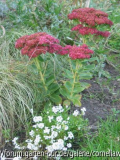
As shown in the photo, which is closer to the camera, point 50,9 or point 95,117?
point 95,117

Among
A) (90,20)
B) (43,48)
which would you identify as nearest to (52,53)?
(43,48)

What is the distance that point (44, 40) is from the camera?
2098 millimetres

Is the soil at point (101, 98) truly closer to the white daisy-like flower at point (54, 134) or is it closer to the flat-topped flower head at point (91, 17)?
the white daisy-like flower at point (54, 134)

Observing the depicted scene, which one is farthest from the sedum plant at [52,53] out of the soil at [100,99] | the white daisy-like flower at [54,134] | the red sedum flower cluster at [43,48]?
the white daisy-like flower at [54,134]

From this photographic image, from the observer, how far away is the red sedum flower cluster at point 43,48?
2.10m

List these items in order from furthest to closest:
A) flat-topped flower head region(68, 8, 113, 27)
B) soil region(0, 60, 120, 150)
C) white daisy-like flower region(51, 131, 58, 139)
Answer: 1. soil region(0, 60, 120, 150)
2. flat-topped flower head region(68, 8, 113, 27)
3. white daisy-like flower region(51, 131, 58, 139)

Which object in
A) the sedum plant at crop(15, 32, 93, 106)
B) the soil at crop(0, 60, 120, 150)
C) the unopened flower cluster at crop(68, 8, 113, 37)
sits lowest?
the soil at crop(0, 60, 120, 150)

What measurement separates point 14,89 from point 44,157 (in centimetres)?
74

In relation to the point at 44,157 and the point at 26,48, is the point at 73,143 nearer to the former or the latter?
the point at 44,157

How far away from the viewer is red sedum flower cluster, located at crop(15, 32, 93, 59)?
6.88 ft

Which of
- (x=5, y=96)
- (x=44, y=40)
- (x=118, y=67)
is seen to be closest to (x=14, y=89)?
(x=5, y=96)

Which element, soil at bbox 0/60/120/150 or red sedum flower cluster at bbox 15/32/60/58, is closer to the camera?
red sedum flower cluster at bbox 15/32/60/58

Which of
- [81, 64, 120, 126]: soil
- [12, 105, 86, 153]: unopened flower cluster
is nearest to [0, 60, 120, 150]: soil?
[81, 64, 120, 126]: soil

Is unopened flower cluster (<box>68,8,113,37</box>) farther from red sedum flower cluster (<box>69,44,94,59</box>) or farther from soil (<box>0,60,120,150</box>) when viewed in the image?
soil (<box>0,60,120,150</box>)
